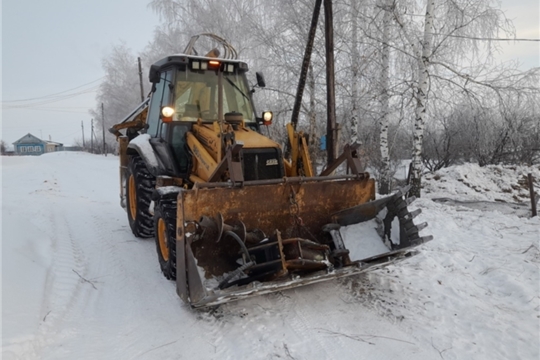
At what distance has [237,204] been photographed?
4223 mm

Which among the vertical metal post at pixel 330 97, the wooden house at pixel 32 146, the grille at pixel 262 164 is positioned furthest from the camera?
the wooden house at pixel 32 146

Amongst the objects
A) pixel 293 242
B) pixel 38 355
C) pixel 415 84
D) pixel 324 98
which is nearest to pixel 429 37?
pixel 415 84

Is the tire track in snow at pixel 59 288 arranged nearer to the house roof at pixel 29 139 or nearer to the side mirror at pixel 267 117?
the side mirror at pixel 267 117

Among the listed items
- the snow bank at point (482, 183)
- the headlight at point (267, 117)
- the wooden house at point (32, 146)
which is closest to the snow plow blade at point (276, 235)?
the headlight at point (267, 117)

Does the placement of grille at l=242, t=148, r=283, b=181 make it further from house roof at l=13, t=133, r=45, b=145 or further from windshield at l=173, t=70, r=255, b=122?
house roof at l=13, t=133, r=45, b=145

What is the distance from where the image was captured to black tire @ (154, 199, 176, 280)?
13.8 ft

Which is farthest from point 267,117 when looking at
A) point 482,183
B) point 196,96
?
point 482,183

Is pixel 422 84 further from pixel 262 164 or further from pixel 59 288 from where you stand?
pixel 59 288

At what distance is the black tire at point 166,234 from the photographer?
4195 millimetres

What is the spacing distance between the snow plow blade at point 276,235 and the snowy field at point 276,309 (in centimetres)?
33

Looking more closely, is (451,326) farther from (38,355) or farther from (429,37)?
(429,37)

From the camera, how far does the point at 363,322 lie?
11.8 feet

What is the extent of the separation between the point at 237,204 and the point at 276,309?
1.11 metres

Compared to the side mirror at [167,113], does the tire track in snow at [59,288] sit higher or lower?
lower
